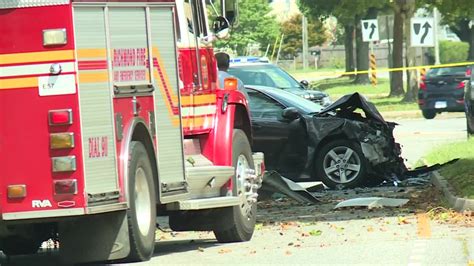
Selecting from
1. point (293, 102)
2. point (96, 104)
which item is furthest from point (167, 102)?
point (293, 102)

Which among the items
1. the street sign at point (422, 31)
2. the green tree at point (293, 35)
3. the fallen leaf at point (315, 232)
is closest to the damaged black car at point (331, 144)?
the fallen leaf at point (315, 232)

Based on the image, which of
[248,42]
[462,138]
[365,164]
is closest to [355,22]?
[248,42]

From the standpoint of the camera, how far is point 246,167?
1280 cm

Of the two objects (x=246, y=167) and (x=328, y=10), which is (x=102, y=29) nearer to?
(x=246, y=167)

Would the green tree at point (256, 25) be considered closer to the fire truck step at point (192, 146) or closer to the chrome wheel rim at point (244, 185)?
the chrome wheel rim at point (244, 185)

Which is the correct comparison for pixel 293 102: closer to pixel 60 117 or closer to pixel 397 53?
pixel 60 117

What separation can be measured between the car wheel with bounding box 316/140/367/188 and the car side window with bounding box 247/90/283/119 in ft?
3.32

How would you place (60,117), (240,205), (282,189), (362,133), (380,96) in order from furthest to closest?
(380,96)
(362,133)
(282,189)
(240,205)
(60,117)

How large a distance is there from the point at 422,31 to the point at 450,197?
24591 millimetres

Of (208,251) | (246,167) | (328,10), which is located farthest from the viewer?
(328,10)

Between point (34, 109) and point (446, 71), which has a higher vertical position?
point (34, 109)

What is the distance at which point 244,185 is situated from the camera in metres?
12.7

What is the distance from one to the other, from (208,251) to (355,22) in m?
50.9

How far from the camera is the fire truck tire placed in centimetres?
1142
